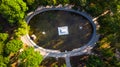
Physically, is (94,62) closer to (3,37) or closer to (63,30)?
(63,30)

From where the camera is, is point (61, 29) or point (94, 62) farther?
point (61, 29)

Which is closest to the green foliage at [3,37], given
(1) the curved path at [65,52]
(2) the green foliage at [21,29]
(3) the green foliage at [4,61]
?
(2) the green foliage at [21,29]

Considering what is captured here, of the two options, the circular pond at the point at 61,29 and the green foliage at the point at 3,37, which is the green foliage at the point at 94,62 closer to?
the circular pond at the point at 61,29

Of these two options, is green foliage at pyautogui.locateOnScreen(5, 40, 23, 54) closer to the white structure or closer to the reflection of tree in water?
the reflection of tree in water

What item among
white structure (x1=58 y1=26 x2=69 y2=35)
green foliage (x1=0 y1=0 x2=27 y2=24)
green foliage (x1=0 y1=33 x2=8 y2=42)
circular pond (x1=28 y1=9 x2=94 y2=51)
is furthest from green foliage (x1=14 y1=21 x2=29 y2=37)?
white structure (x1=58 y1=26 x2=69 y2=35)

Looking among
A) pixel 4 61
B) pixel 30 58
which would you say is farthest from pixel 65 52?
pixel 4 61

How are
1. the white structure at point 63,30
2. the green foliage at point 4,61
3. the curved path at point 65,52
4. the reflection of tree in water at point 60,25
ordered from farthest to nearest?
the white structure at point 63,30 < the reflection of tree in water at point 60,25 < the curved path at point 65,52 < the green foliage at point 4,61

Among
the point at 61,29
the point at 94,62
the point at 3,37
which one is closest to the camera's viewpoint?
the point at 94,62
